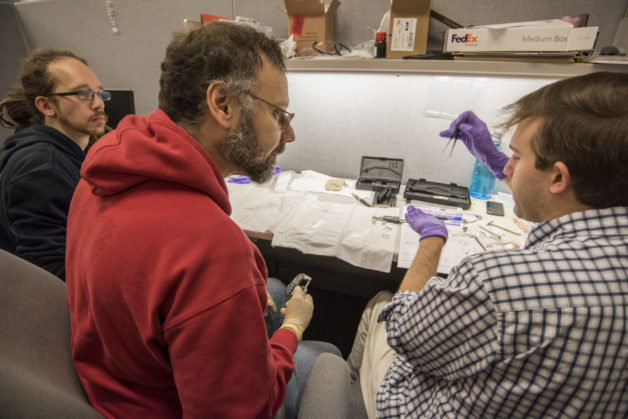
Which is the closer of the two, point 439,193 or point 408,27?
point 408,27

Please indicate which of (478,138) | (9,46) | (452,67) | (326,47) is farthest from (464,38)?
(9,46)

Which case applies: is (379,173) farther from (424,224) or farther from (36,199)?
(36,199)

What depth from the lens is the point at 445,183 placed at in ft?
4.91

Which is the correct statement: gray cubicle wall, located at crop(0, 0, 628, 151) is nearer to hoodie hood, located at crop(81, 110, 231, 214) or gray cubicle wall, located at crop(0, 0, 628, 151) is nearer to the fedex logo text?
the fedex logo text

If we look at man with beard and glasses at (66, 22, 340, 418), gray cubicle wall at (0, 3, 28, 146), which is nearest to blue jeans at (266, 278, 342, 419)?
man with beard and glasses at (66, 22, 340, 418)

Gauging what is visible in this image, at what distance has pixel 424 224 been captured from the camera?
106cm

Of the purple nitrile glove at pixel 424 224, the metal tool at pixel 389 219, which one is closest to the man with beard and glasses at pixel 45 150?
the metal tool at pixel 389 219

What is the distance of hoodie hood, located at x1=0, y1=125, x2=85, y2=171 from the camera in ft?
3.35

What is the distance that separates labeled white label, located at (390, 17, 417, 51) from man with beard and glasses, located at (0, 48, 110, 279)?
1.15 meters

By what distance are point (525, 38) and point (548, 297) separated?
0.76 meters

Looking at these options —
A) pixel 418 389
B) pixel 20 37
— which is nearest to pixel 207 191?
pixel 418 389

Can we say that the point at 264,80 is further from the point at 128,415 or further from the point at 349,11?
the point at 349,11

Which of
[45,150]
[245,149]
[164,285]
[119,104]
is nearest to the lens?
[164,285]

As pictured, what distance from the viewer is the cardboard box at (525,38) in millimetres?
826
